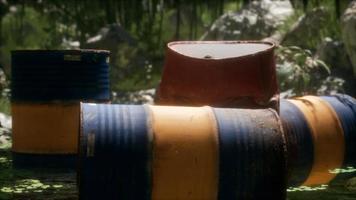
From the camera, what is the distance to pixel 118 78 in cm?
1378

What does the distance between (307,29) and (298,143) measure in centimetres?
746

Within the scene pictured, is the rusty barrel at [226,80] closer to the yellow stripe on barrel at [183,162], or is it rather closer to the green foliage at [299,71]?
the yellow stripe on barrel at [183,162]

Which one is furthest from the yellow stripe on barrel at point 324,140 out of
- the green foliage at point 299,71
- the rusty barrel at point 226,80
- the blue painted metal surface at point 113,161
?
the green foliage at point 299,71

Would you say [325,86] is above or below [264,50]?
below

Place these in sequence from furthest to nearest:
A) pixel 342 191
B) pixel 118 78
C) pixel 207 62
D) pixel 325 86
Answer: pixel 118 78, pixel 325 86, pixel 342 191, pixel 207 62

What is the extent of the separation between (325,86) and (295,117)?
16.8 feet

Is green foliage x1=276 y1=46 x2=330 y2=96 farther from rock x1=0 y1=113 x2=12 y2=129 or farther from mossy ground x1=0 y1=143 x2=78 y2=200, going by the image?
mossy ground x1=0 y1=143 x2=78 y2=200

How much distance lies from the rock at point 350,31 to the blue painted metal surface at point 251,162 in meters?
5.82

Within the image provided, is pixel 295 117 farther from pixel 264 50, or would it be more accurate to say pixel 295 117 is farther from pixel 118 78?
pixel 118 78

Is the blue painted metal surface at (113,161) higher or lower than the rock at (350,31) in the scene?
lower

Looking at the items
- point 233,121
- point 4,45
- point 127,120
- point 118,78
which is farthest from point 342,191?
point 4,45

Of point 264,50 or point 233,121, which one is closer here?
point 233,121

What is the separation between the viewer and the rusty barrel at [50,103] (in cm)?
512

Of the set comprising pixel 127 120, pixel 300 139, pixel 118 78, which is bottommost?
pixel 118 78
